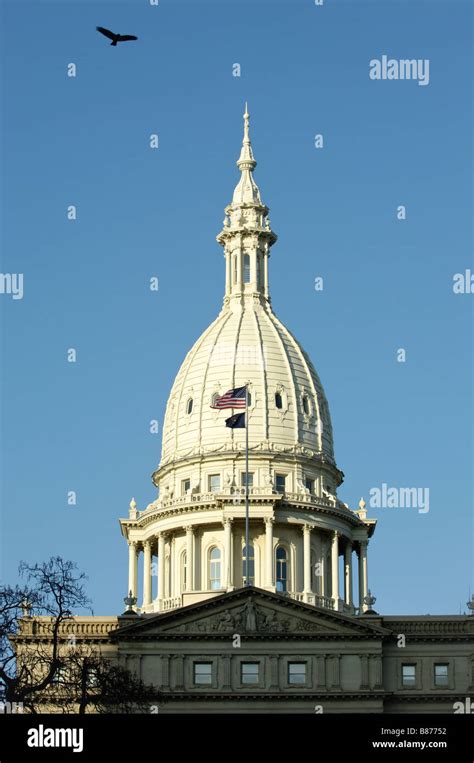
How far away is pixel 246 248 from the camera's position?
142 m

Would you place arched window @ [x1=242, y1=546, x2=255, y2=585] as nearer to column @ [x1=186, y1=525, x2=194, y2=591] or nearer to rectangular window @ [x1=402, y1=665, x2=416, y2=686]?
column @ [x1=186, y1=525, x2=194, y2=591]

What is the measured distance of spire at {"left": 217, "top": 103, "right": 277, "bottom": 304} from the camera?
466 feet

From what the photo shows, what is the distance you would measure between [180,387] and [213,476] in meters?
9.48

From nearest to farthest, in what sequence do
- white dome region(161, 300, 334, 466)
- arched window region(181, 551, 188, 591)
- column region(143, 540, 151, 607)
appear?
arched window region(181, 551, 188, 591), column region(143, 540, 151, 607), white dome region(161, 300, 334, 466)

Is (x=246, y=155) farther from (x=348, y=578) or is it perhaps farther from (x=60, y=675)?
(x=60, y=675)

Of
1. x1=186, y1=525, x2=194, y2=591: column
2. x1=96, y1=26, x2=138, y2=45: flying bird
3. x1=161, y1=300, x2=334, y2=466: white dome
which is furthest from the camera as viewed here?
x1=161, y1=300, x2=334, y2=466: white dome

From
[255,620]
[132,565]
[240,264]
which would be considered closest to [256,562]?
[132,565]

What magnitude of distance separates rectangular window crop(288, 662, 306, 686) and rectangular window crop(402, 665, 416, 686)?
19.5 feet

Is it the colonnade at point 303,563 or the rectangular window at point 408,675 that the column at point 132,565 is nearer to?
the colonnade at point 303,563

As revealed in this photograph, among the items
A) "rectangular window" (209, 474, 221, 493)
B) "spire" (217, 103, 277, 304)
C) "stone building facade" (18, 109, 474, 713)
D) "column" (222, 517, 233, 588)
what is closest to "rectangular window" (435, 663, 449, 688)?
"stone building facade" (18, 109, 474, 713)
